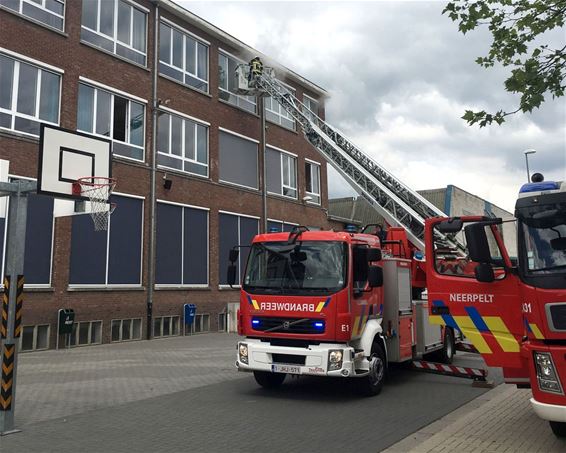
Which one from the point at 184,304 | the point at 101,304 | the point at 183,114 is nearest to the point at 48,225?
the point at 101,304

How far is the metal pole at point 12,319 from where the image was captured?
656cm

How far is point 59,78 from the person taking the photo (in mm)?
16641

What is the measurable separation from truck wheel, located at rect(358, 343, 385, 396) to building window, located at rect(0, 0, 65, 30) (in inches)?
549

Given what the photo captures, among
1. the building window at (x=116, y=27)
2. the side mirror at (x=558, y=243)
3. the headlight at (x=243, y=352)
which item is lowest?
the headlight at (x=243, y=352)

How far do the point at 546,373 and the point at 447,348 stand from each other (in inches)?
280

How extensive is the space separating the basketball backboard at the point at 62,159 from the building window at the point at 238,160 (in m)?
14.1

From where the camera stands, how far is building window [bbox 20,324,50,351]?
14.8m

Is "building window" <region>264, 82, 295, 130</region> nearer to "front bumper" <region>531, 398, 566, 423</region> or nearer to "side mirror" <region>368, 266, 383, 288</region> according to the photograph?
"side mirror" <region>368, 266, 383, 288</region>

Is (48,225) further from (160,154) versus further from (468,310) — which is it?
(468,310)

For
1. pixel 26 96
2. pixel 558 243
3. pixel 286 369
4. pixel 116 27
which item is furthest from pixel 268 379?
pixel 116 27

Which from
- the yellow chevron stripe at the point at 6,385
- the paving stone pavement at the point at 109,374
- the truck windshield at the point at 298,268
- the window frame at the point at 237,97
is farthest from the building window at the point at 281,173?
the yellow chevron stripe at the point at 6,385

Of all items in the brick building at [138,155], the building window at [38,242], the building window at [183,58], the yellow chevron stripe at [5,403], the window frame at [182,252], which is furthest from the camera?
the building window at [183,58]

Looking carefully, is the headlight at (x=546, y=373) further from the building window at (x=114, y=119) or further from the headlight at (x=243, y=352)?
the building window at (x=114, y=119)

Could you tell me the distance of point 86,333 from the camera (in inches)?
647
